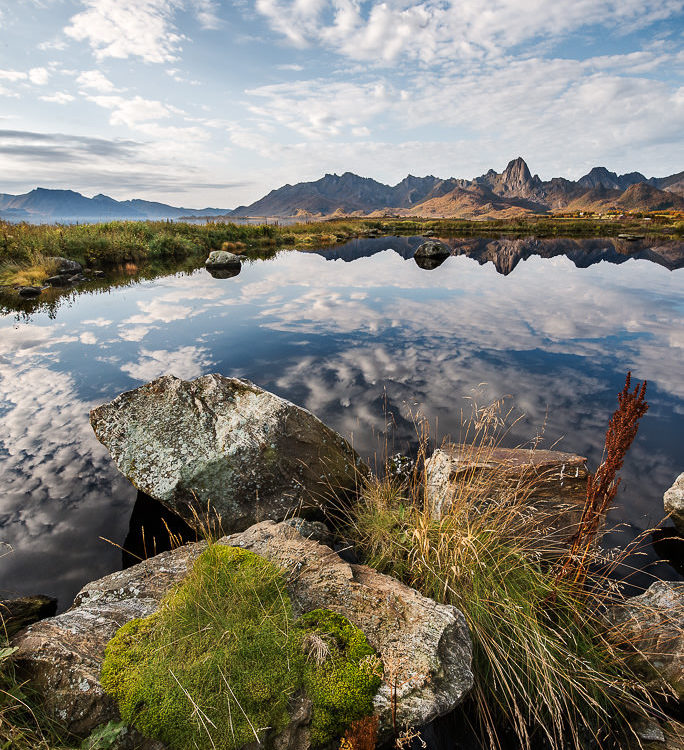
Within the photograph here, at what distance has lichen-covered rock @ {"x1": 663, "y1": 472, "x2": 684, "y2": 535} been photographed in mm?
5773

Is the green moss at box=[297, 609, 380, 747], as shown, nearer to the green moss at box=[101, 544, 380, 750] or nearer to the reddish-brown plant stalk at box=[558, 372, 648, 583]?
the green moss at box=[101, 544, 380, 750]

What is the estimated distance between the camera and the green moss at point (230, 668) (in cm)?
235

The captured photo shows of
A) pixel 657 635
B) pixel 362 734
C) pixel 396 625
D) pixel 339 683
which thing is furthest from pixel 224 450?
pixel 657 635

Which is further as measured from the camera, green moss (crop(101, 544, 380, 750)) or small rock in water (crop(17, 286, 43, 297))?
small rock in water (crop(17, 286, 43, 297))

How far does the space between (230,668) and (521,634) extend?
7.76ft

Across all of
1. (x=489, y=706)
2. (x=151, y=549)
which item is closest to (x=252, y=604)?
(x=489, y=706)

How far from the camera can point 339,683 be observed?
2.56m

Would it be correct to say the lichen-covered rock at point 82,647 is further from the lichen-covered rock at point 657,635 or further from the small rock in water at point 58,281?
the small rock in water at point 58,281

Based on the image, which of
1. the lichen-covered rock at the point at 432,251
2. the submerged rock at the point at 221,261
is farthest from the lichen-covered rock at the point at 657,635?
the lichen-covered rock at the point at 432,251

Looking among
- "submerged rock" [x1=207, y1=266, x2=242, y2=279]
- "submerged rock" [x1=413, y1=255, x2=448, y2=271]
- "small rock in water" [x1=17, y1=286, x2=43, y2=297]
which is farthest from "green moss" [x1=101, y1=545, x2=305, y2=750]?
"submerged rock" [x1=413, y1=255, x2=448, y2=271]

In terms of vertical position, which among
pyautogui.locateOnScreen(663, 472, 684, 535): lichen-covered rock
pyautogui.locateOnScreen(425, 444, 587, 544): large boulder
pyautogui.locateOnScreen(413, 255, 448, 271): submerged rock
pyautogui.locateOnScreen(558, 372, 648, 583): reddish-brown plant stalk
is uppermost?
pyautogui.locateOnScreen(413, 255, 448, 271): submerged rock

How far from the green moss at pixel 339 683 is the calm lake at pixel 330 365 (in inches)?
153

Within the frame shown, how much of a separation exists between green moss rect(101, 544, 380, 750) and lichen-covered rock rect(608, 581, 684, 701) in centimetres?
258

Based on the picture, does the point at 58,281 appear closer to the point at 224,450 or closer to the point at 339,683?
the point at 224,450
